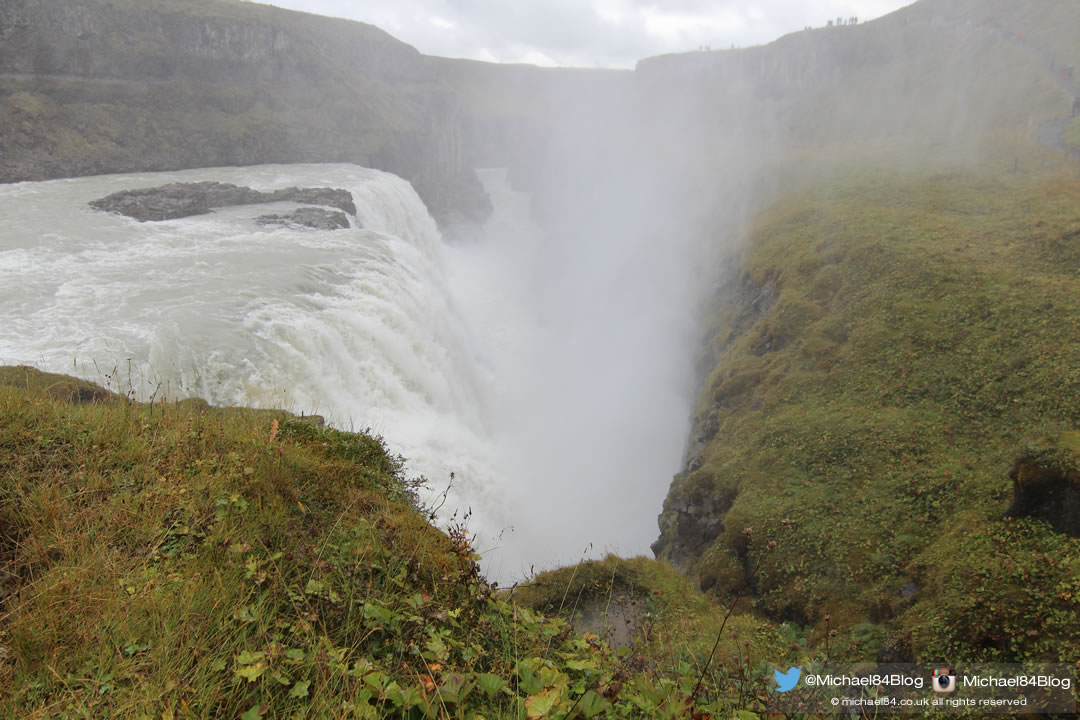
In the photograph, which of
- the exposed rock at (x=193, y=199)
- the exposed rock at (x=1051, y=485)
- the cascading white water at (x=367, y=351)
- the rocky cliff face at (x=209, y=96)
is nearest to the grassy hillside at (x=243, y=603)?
the cascading white water at (x=367, y=351)

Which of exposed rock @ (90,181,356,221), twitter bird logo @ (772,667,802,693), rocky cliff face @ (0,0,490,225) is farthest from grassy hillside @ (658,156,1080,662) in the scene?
rocky cliff face @ (0,0,490,225)

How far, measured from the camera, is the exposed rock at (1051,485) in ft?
28.5

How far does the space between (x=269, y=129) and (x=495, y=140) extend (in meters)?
52.2

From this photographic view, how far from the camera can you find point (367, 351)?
1941cm

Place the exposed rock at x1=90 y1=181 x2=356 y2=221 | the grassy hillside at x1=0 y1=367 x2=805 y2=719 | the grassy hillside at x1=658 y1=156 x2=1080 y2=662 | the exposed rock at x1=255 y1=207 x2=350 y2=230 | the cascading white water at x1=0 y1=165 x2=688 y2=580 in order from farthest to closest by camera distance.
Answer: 1. the exposed rock at x1=255 y1=207 x2=350 y2=230
2. the exposed rock at x1=90 y1=181 x2=356 y2=221
3. the cascading white water at x1=0 y1=165 x2=688 y2=580
4. the grassy hillside at x1=658 y1=156 x2=1080 y2=662
5. the grassy hillside at x1=0 y1=367 x2=805 y2=719

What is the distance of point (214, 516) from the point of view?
4223 mm

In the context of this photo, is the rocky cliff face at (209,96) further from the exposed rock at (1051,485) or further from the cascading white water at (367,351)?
the exposed rock at (1051,485)

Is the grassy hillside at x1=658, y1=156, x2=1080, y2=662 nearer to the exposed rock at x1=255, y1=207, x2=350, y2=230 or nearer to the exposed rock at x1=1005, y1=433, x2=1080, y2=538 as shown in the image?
the exposed rock at x1=1005, y1=433, x2=1080, y2=538

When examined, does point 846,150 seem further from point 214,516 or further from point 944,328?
point 214,516

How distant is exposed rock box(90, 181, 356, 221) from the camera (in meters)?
31.4

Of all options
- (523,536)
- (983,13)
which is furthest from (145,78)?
(983,13)

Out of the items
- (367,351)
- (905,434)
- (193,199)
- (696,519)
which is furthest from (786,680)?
(193,199)

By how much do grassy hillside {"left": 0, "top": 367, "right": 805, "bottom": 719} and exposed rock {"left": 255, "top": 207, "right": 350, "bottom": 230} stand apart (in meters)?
28.2

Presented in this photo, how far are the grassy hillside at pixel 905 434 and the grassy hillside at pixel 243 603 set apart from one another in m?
2.10
